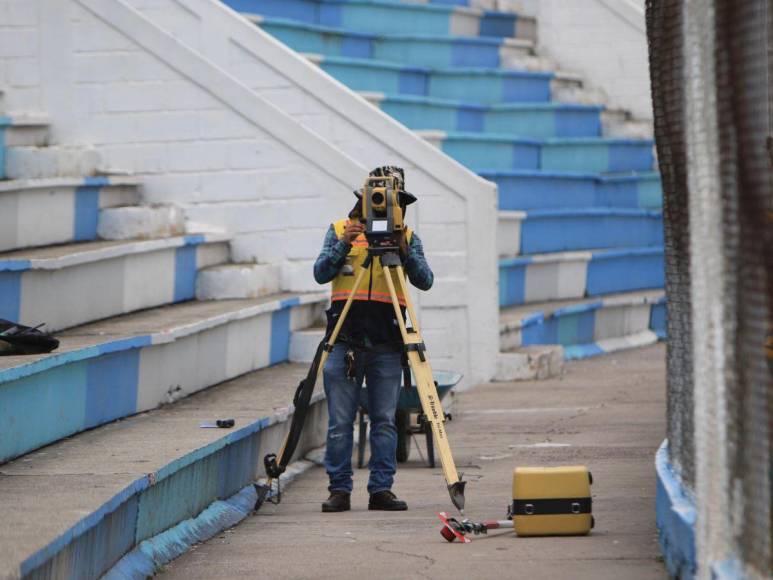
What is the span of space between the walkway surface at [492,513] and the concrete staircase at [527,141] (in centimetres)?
256

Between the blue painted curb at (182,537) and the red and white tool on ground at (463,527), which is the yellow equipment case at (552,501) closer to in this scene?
the red and white tool on ground at (463,527)

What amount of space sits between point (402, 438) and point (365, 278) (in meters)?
1.97

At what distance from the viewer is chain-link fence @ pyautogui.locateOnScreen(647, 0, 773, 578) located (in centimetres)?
409

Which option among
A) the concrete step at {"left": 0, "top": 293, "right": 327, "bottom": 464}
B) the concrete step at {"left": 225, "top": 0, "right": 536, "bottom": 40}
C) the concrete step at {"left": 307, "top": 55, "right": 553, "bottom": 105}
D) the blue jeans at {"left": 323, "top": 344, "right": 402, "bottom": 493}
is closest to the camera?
the concrete step at {"left": 0, "top": 293, "right": 327, "bottom": 464}

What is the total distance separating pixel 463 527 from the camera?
730 cm

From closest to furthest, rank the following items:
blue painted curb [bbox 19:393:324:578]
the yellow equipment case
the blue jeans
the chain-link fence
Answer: the chain-link fence
blue painted curb [bbox 19:393:324:578]
the yellow equipment case
the blue jeans

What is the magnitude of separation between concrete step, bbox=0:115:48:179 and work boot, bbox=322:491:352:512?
4351 millimetres

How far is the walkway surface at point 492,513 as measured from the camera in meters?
6.58

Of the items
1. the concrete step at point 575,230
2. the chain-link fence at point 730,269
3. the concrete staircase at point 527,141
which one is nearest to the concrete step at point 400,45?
the concrete staircase at point 527,141

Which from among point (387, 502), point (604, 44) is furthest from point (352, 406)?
point (604, 44)

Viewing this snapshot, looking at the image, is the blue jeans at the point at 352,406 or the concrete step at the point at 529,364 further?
the concrete step at the point at 529,364

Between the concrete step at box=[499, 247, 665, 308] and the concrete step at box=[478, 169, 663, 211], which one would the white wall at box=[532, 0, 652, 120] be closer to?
the concrete step at box=[478, 169, 663, 211]

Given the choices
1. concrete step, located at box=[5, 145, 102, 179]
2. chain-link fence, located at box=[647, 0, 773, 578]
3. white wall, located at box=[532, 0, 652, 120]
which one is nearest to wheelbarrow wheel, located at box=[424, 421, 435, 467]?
concrete step, located at box=[5, 145, 102, 179]

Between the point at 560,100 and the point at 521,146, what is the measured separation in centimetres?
171
